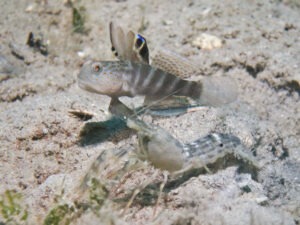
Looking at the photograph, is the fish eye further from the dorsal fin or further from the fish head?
the dorsal fin

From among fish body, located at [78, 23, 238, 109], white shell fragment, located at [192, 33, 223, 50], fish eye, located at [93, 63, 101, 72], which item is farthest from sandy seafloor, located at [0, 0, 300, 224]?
fish eye, located at [93, 63, 101, 72]

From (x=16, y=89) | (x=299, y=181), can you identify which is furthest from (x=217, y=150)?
(x=16, y=89)

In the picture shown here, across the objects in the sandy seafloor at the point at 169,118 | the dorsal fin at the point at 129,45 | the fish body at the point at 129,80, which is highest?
the dorsal fin at the point at 129,45

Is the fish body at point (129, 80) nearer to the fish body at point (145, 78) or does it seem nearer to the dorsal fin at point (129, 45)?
the fish body at point (145, 78)

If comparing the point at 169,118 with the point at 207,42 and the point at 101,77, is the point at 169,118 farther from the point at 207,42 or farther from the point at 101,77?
the point at 207,42

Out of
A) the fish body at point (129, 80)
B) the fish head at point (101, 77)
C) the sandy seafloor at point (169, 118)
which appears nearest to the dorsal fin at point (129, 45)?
the fish body at point (129, 80)

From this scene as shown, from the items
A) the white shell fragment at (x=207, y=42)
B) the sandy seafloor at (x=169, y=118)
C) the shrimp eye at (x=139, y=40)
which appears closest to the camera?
the sandy seafloor at (x=169, y=118)
